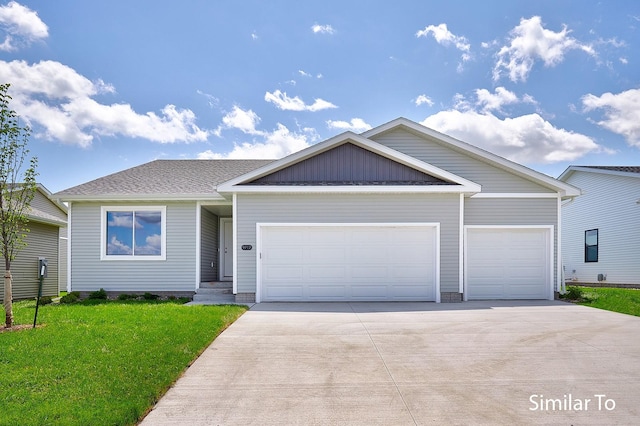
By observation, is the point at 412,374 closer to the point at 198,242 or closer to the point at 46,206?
the point at 198,242

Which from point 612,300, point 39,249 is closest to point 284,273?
point 612,300

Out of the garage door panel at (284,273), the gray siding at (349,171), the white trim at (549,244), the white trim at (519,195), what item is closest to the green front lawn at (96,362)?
the garage door panel at (284,273)

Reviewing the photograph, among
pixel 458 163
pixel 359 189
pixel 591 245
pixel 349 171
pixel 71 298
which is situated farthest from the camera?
pixel 591 245

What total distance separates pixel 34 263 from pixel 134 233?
5.82m

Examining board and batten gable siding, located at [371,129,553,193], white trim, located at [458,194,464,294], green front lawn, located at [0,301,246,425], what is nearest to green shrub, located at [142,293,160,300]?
green front lawn, located at [0,301,246,425]

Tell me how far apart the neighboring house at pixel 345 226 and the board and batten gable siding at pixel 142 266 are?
3 centimetres

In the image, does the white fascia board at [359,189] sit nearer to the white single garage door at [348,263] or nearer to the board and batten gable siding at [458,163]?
the white single garage door at [348,263]

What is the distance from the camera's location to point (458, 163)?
15359mm

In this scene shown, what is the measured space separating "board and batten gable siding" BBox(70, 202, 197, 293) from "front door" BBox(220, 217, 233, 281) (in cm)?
234

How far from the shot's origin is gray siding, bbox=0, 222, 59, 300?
1688 cm

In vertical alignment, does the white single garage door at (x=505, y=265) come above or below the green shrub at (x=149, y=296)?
above

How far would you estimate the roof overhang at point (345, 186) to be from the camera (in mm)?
13141

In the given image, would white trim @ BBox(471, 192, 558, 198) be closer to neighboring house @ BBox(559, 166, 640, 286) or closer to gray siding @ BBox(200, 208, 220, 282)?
neighboring house @ BBox(559, 166, 640, 286)

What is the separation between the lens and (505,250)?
569 inches
